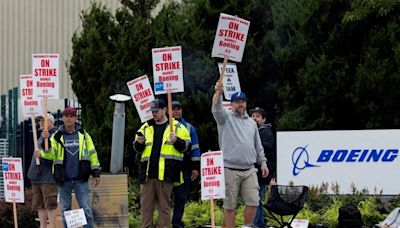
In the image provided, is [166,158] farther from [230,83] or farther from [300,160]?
[300,160]

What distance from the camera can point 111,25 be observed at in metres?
20.3

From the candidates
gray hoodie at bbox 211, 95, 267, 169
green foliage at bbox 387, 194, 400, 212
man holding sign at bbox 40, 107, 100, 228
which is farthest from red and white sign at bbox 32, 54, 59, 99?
green foliage at bbox 387, 194, 400, 212

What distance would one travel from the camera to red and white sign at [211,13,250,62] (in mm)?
11938

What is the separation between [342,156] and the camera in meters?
15.1

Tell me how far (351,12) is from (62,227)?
6.44 metres

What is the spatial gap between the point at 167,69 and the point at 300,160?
383 cm

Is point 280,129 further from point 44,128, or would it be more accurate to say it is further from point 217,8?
point 44,128

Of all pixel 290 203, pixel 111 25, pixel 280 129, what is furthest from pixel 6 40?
pixel 290 203

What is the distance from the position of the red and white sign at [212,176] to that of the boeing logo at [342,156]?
191 inches

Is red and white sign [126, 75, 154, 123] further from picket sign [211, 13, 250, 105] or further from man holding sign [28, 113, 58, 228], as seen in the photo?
picket sign [211, 13, 250, 105]

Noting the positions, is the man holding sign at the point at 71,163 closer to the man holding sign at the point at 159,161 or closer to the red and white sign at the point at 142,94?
the man holding sign at the point at 159,161

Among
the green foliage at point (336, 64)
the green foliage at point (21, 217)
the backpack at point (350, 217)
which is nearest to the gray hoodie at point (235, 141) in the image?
the backpack at point (350, 217)

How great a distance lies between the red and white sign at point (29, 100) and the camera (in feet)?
43.5

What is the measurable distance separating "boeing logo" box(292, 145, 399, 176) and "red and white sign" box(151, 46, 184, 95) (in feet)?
12.0
